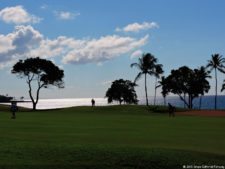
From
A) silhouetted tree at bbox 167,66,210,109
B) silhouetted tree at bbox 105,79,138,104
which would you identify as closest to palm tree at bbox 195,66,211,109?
silhouetted tree at bbox 167,66,210,109

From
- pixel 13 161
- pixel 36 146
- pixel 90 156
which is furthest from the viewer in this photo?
pixel 36 146

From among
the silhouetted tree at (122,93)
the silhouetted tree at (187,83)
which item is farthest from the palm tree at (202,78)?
the silhouetted tree at (122,93)

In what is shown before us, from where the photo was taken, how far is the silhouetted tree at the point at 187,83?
A: 458 ft

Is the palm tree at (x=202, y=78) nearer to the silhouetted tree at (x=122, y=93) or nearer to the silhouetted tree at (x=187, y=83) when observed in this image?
the silhouetted tree at (x=187, y=83)

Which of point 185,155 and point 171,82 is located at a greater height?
point 171,82

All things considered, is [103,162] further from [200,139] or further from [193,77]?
[193,77]

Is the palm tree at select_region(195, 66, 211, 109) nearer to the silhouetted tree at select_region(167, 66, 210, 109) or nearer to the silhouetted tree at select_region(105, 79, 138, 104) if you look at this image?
the silhouetted tree at select_region(167, 66, 210, 109)

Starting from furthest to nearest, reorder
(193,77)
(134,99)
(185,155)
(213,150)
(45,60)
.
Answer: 1. (134,99)
2. (193,77)
3. (45,60)
4. (213,150)
5. (185,155)

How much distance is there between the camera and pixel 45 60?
11262 centimetres

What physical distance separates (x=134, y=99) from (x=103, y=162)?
485 ft

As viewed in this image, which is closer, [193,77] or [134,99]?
[193,77]

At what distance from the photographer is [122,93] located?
164625 millimetres

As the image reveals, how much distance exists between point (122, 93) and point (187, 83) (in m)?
30.0

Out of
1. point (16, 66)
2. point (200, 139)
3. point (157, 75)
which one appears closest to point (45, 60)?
point (16, 66)
